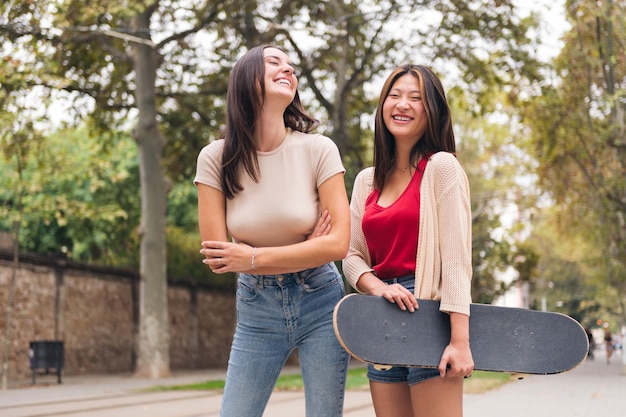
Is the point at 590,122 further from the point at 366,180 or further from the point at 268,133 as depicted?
the point at 268,133

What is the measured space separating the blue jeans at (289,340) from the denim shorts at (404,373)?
21cm

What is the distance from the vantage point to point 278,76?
337 cm

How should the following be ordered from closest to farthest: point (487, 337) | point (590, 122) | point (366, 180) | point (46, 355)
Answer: point (487, 337)
point (366, 180)
point (46, 355)
point (590, 122)

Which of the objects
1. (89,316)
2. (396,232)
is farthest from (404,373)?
(89,316)

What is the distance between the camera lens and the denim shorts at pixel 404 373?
130 inches

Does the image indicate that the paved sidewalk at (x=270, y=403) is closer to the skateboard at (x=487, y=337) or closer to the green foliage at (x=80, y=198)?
the green foliage at (x=80, y=198)

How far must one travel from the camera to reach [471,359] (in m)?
3.17

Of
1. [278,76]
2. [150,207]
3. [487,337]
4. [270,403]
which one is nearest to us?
[487,337]

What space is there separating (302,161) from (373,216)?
1.27ft

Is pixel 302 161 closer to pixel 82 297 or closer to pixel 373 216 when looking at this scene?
pixel 373 216

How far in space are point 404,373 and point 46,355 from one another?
691 inches

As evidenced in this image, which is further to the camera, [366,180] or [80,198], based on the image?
[80,198]

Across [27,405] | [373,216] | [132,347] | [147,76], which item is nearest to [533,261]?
[132,347]

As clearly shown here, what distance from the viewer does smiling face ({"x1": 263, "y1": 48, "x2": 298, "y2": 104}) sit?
335 cm
